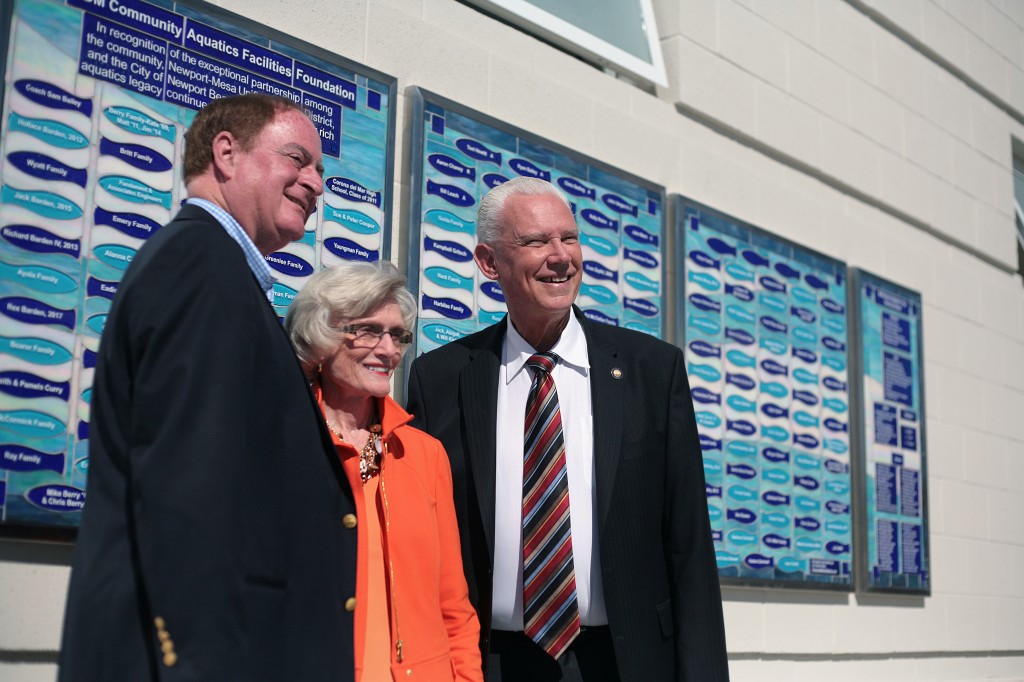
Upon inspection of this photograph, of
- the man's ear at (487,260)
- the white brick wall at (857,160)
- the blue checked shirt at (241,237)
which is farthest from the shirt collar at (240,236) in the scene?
the white brick wall at (857,160)

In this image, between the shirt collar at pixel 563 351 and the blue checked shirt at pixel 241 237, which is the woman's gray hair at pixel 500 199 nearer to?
the shirt collar at pixel 563 351

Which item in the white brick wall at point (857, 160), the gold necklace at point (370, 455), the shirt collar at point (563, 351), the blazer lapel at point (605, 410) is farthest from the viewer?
the white brick wall at point (857, 160)

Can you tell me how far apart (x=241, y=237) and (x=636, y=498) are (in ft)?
3.33

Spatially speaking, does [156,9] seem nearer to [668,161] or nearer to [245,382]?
[245,382]

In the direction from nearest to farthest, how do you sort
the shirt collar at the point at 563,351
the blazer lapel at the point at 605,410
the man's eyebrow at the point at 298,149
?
the man's eyebrow at the point at 298,149 → the blazer lapel at the point at 605,410 → the shirt collar at the point at 563,351

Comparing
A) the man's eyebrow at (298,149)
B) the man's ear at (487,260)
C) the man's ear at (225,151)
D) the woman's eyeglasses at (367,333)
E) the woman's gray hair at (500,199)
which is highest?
the woman's gray hair at (500,199)

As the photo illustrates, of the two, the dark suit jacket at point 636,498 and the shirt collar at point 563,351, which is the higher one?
the shirt collar at point 563,351

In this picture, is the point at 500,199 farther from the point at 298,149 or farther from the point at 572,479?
the point at 298,149

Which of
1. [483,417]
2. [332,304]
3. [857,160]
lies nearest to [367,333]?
[332,304]

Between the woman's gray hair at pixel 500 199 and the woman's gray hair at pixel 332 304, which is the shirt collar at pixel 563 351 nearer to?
the woman's gray hair at pixel 500 199

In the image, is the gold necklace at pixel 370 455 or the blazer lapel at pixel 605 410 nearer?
the gold necklace at pixel 370 455

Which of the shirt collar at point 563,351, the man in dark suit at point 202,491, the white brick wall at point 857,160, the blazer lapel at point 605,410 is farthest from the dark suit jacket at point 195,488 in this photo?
the white brick wall at point 857,160

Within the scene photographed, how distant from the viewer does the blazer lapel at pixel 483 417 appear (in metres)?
2.32

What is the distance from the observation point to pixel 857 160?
17.3 ft
